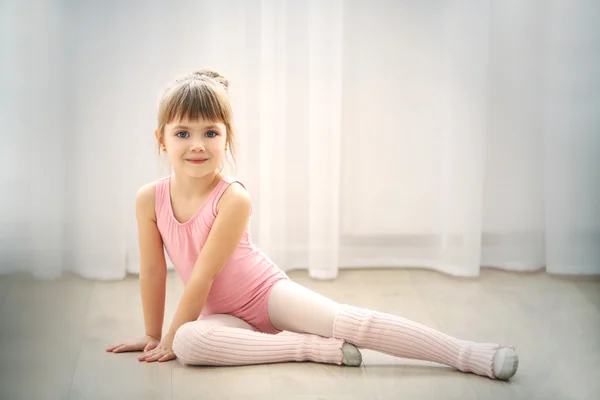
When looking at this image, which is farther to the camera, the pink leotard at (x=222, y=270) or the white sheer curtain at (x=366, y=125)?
the white sheer curtain at (x=366, y=125)

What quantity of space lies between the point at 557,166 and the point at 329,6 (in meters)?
0.63

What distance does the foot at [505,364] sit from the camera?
1333 millimetres

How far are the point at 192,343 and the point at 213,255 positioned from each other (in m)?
0.14

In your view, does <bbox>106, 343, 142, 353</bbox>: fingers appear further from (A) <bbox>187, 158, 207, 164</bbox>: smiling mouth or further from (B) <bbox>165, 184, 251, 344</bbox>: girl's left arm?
(A) <bbox>187, 158, 207, 164</bbox>: smiling mouth

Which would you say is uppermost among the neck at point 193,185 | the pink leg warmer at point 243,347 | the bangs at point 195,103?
the bangs at point 195,103

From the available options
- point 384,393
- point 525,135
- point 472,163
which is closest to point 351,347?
point 384,393

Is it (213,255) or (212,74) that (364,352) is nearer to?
(213,255)

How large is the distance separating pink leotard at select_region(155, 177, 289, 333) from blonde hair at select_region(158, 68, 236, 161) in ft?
0.38

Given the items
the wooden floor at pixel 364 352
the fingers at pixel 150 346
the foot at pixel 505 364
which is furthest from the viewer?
the fingers at pixel 150 346

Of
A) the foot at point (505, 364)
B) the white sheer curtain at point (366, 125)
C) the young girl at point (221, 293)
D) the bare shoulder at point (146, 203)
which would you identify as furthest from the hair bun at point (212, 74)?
the foot at point (505, 364)

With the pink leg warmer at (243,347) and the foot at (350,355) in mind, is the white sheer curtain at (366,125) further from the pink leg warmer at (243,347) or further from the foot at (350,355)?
the foot at (350,355)

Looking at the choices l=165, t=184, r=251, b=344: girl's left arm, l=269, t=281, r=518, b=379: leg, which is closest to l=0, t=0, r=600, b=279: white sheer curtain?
l=165, t=184, r=251, b=344: girl's left arm

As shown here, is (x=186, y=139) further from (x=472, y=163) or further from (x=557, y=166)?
(x=557, y=166)

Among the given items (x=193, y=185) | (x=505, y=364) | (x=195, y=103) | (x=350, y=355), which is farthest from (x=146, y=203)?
(x=505, y=364)
